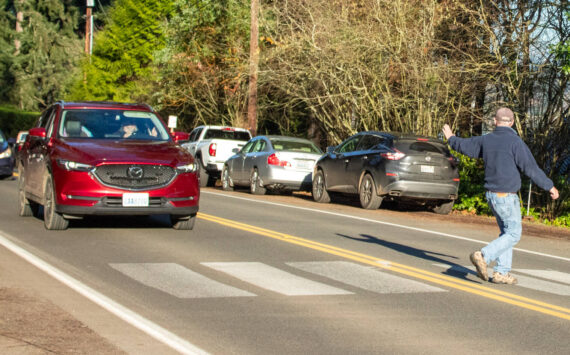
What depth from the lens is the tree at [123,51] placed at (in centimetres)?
5228

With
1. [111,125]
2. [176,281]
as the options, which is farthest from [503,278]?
[111,125]

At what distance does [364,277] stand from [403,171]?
937 cm

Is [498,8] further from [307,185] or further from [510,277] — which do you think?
[510,277]

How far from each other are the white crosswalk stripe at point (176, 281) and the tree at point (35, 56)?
64.3 m

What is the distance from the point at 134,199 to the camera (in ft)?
40.1

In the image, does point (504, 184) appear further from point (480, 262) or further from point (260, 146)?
point (260, 146)

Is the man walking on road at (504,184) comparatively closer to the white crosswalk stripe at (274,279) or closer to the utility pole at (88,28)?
the white crosswalk stripe at (274,279)

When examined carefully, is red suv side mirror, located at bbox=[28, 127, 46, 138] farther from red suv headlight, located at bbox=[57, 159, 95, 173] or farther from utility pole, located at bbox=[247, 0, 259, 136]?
utility pole, located at bbox=[247, 0, 259, 136]

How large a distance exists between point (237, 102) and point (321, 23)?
1122cm

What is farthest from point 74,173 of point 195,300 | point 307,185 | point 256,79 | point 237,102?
point 237,102

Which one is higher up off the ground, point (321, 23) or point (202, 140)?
point (321, 23)

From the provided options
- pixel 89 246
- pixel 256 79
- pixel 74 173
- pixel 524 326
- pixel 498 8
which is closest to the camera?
pixel 524 326

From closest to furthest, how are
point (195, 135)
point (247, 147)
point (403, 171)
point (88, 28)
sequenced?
point (403, 171)
point (247, 147)
point (195, 135)
point (88, 28)

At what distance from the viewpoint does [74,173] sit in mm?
12117
